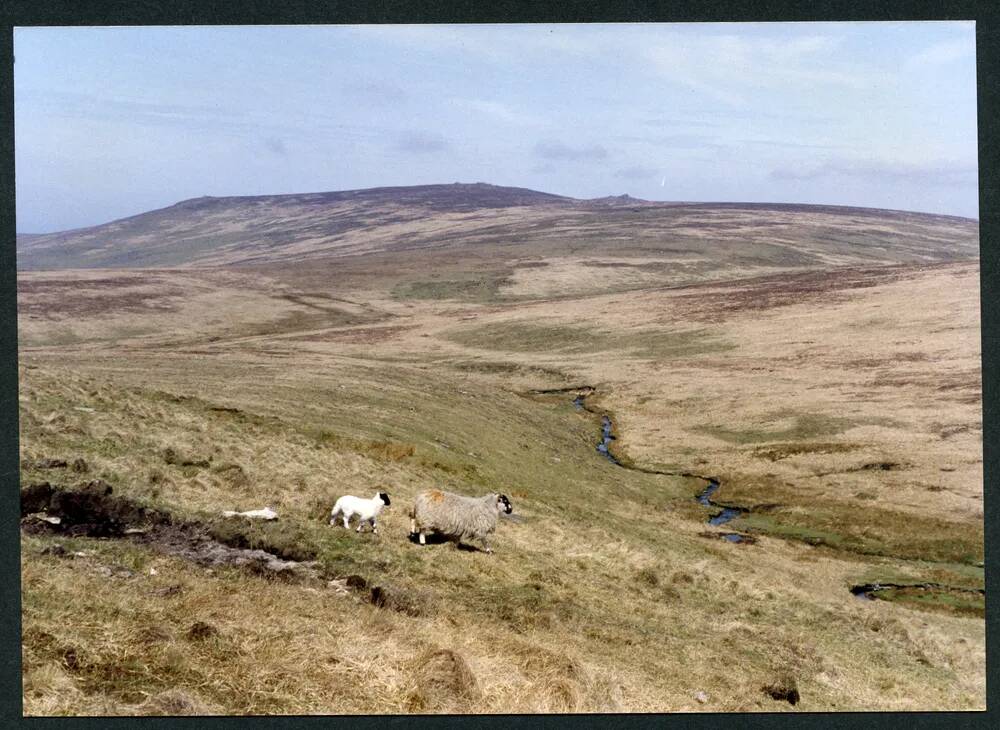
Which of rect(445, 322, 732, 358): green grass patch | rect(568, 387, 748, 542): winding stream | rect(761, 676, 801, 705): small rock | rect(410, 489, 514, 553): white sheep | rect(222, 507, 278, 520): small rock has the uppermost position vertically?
rect(222, 507, 278, 520): small rock

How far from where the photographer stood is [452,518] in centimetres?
2038

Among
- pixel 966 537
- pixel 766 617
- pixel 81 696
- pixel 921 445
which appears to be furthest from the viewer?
pixel 921 445

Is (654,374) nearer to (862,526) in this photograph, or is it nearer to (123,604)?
(862,526)

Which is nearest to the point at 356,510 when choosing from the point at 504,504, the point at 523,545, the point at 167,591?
the point at 504,504

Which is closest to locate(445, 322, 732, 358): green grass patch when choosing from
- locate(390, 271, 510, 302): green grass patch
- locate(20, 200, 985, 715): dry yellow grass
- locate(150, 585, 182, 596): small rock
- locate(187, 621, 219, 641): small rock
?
locate(20, 200, 985, 715): dry yellow grass

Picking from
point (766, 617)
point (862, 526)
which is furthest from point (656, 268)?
point (766, 617)

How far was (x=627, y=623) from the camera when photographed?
56.0 feet

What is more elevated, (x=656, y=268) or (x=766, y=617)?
(x=656, y=268)

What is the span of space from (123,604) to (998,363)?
50.0 ft

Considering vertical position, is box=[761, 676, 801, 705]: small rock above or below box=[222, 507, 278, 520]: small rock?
below

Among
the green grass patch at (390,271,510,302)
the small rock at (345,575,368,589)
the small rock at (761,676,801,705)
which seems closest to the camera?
the small rock at (761,676,801,705)

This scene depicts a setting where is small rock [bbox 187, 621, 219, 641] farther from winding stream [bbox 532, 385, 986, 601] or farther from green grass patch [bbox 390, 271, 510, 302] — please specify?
green grass patch [bbox 390, 271, 510, 302]

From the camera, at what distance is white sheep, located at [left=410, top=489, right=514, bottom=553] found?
20297 millimetres

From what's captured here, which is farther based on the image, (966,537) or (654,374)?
(654,374)
